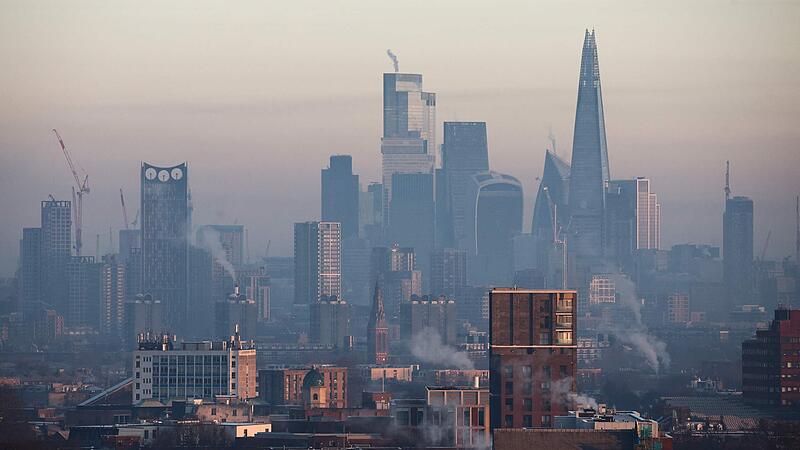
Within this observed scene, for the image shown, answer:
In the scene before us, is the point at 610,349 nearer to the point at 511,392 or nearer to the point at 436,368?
the point at 436,368

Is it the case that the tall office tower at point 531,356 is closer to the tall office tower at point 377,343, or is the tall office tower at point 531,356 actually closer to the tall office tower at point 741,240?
A: the tall office tower at point 741,240

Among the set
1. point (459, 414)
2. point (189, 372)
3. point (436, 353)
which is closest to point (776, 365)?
point (189, 372)

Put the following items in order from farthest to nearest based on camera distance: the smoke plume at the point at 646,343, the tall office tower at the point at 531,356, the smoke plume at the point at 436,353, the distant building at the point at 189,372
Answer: the smoke plume at the point at 646,343 → the smoke plume at the point at 436,353 → the distant building at the point at 189,372 → the tall office tower at the point at 531,356

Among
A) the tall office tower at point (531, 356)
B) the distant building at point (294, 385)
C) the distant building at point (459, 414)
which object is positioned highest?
the tall office tower at point (531, 356)

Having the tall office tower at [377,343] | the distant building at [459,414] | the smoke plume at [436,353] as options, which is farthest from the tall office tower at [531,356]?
the tall office tower at [377,343]

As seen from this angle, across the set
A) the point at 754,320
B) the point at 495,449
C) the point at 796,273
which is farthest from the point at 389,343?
the point at 495,449

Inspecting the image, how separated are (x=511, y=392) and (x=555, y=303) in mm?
3118

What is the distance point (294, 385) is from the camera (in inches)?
5002

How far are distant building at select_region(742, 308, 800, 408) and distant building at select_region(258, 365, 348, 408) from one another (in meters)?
18.0

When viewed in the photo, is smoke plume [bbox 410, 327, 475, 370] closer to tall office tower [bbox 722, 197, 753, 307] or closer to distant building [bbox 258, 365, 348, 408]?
distant building [bbox 258, 365, 348, 408]

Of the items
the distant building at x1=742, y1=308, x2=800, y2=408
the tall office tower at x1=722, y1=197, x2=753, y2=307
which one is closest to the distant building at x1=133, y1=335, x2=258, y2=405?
the distant building at x1=742, y1=308, x2=800, y2=408

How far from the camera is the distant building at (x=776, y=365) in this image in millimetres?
105875

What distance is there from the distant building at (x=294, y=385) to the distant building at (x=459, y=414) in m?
40.6

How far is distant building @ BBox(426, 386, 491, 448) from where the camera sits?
74062 millimetres
